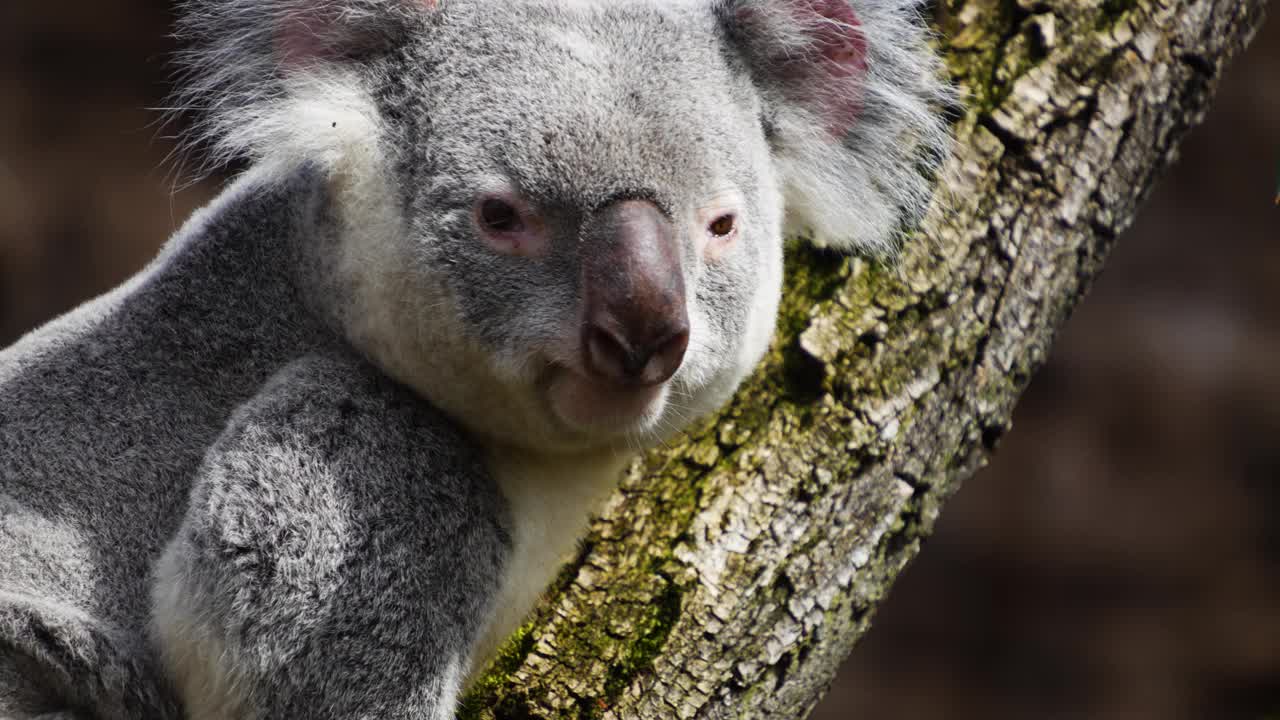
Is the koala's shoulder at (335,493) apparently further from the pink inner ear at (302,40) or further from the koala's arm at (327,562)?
the pink inner ear at (302,40)

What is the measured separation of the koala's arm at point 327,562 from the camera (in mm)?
1499

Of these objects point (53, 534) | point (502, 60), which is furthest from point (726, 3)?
point (53, 534)

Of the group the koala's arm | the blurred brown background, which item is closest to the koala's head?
the koala's arm

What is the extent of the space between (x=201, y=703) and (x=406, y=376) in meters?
0.54

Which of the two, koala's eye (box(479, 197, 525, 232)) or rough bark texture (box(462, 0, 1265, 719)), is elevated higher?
koala's eye (box(479, 197, 525, 232))

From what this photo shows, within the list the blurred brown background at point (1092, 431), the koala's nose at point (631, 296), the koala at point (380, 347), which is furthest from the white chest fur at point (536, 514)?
the blurred brown background at point (1092, 431)

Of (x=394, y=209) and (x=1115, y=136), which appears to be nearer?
(x=394, y=209)

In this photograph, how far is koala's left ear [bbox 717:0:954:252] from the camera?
1.82 m

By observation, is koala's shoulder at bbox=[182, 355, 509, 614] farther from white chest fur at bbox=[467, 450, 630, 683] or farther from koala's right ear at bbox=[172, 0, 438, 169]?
koala's right ear at bbox=[172, 0, 438, 169]

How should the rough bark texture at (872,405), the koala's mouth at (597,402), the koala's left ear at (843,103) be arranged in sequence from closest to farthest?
the koala's mouth at (597,402) → the koala's left ear at (843,103) → the rough bark texture at (872,405)

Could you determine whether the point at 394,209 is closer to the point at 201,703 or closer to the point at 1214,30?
the point at 201,703

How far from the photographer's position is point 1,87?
490 cm

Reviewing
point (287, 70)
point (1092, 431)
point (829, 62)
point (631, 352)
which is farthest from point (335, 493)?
point (1092, 431)

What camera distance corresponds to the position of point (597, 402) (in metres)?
1.55
